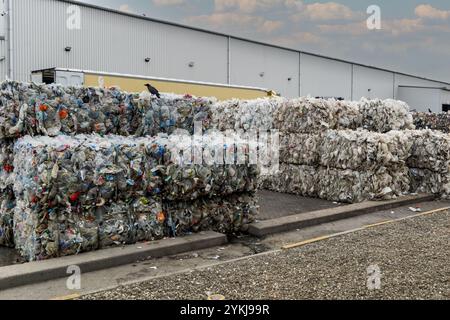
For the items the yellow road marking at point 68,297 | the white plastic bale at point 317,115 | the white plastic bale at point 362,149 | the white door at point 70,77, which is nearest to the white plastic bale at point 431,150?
the white plastic bale at point 362,149

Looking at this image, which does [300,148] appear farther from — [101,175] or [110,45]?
[110,45]

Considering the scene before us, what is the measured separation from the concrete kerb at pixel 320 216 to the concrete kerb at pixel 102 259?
0.90 meters

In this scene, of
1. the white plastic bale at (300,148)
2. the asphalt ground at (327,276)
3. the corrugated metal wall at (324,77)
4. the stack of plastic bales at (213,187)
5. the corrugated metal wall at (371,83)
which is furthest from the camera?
the corrugated metal wall at (371,83)

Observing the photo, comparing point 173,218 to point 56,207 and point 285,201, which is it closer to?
point 56,207

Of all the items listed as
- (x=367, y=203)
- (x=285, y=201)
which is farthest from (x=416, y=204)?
(x=285, y=201)

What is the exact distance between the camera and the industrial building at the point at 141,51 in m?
19.3

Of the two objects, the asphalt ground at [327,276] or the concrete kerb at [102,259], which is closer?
the asphalt ground at [327,276]

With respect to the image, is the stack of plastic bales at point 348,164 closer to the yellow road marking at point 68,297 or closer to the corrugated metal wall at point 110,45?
the yellow road marking at point 68,297

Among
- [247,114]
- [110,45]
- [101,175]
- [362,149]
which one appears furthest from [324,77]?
[101,175]

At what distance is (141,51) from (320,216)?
59.2 feet

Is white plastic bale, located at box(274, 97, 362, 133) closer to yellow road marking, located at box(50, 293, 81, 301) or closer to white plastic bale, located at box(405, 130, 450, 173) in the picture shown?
white plastic bale, located at box(405, 130, 450, 173)

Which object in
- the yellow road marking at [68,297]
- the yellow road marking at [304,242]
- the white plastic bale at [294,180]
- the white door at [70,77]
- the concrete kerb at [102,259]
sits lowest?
the yellow road marking at [68,297]

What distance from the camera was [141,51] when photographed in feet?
78.4

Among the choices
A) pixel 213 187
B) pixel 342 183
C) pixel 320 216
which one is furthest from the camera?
pixel 342 183
